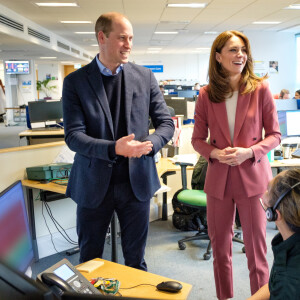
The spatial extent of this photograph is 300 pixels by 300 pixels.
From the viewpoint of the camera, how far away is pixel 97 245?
1803 millimetres

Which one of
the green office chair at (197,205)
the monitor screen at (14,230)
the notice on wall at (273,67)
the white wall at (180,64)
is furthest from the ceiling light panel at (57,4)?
the white wall at (180,64)

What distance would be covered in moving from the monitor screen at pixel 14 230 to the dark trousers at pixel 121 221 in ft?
1.72

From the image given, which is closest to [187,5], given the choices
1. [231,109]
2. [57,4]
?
[57,4]

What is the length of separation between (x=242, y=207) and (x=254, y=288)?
44 cm

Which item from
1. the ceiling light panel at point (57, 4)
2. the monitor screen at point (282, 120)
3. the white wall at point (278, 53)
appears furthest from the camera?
the white wall at point (278, 53)

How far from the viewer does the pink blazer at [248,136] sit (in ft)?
6.56

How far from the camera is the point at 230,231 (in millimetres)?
2131

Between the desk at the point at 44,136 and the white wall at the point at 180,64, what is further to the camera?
the white wall at the point at 180,64

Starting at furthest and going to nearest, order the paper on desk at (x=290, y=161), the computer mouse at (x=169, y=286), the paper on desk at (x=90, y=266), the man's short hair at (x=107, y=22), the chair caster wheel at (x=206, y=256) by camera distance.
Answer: the paper on desk at (x=290, y=161), the chair caster wheel at (x=206, y=256), the man's short hair at (x=107, y=22), the paper on desk at (x=90, y=266), the computer mouse at (x=169, y=286)

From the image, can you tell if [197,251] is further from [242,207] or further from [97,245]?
[97,245]

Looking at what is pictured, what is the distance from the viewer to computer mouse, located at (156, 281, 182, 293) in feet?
4.43

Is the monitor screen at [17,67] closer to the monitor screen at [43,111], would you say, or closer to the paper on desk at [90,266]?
the monitor screen at [43,111]

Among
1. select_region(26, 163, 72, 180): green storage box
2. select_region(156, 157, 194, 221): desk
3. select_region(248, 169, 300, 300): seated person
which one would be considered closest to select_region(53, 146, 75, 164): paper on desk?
select_region(26, 163, 72, 180): green storage box

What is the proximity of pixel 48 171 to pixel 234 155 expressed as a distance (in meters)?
1.70
